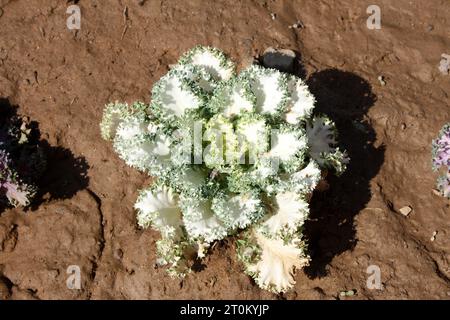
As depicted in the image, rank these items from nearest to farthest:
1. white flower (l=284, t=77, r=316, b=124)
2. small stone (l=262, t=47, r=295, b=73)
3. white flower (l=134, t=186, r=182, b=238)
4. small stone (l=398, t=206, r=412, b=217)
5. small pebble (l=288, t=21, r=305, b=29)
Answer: white flower (l=134, t=186, r=182, b=238) < white flower (l=284, t=77, r=316, b=124) < small stone (l=398, t=206, r=412, b=217) < small stone (l=262, t=47, r=295, b=73) < small pebble (l=288, t=21, r=305, b=29)

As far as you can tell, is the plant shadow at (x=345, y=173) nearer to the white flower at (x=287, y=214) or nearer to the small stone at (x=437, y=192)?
the small stone at (x=437, y=192)

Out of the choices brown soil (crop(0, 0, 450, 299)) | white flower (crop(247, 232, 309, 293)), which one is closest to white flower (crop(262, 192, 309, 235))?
white flower (crop(247, 232, 309, 293))

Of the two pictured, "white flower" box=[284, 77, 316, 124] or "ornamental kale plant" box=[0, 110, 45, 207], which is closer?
"white flower" box=[284, 77, 316, 124]

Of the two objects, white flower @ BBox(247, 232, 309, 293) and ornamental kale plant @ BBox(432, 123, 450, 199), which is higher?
ornamental kale plant @ BBox(432, 123, 450, 199)

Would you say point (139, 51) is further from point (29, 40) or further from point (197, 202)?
point (197, 202)

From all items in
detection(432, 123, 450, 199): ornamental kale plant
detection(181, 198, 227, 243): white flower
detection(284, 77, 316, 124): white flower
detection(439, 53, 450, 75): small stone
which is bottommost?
detection(181, 198, 227, 243): white flower

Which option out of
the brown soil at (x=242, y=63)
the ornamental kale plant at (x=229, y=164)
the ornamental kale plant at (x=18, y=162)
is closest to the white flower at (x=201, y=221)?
the ornamental kale plant at (x=229, y=164)

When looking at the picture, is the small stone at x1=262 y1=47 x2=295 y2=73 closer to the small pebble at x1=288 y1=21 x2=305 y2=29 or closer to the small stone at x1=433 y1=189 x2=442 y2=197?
the small pebble at x1=288 y1=21 x2=305 y2=29

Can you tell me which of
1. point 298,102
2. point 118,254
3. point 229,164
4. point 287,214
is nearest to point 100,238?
point 118,254
